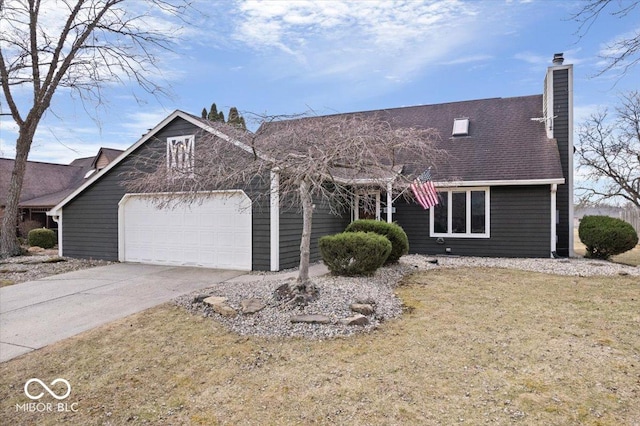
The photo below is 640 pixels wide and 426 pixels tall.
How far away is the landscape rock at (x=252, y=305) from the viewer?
222 inches

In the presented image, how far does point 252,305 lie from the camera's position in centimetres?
581

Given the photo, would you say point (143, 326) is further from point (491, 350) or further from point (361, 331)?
point (491, 350)

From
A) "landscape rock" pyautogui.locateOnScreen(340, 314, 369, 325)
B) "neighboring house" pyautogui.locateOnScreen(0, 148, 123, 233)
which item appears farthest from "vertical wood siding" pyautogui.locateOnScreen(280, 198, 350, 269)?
"neighboring house" pyautogui.locateOnScreen(0, 148, 123, 233)

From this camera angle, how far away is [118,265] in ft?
35.3

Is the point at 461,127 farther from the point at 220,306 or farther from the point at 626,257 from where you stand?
the point at 220,306

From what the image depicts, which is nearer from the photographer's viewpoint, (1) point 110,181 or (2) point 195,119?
(2) point 195,119

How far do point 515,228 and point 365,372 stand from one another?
9.67 m

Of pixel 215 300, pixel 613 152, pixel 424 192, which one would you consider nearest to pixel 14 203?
pixel 215 300

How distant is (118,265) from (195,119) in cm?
459

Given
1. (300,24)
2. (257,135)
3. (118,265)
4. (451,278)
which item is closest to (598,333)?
(451,278)

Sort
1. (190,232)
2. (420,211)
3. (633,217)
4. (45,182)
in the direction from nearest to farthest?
(190,232) → (420,211) → (633,217) → (45,182)

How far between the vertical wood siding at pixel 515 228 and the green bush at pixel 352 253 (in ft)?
17.6

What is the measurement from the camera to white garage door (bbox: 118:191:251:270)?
9.72 meters

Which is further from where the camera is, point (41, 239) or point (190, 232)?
point (41, 239)
